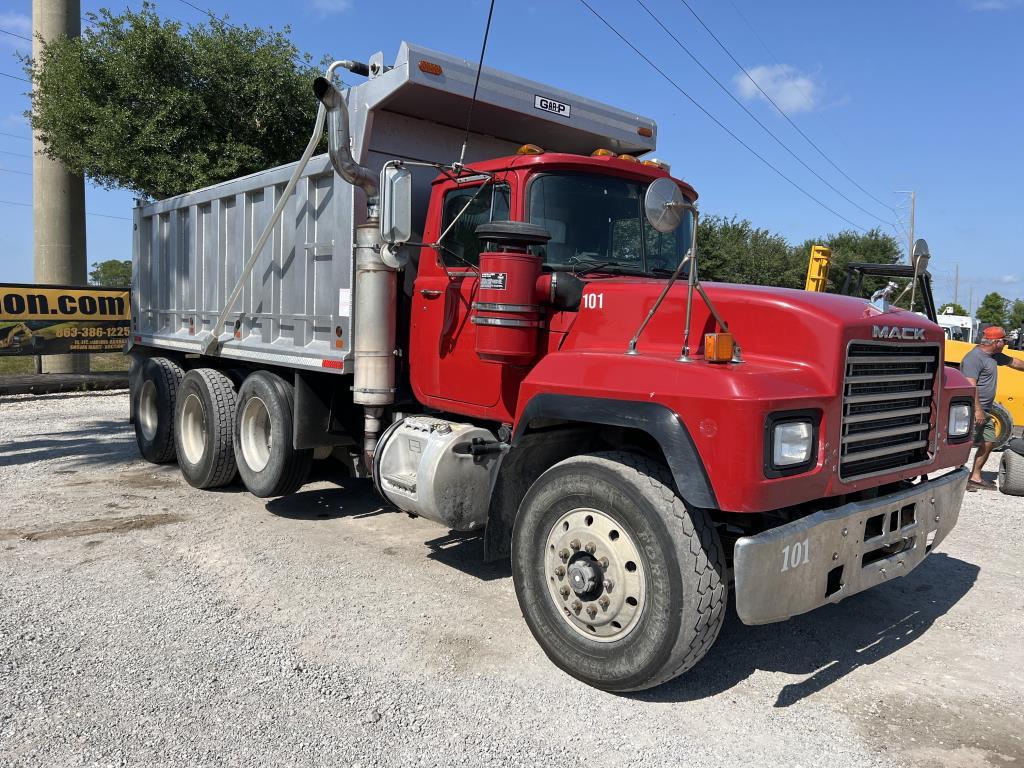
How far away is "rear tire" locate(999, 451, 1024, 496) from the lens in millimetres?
8242

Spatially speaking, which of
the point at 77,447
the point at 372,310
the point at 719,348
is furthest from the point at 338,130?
the point at 77,447

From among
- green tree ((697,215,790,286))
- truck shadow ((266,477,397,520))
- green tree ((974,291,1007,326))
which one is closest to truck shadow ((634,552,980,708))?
truck shadow ((266,477,397,520))

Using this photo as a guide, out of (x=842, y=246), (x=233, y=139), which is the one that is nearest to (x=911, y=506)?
(x=233, y=139)

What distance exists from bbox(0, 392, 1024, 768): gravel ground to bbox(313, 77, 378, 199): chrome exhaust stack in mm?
2693

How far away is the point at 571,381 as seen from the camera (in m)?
3.74

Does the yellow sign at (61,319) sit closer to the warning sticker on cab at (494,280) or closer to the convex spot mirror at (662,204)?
the warning sticker on cab at (494,280)

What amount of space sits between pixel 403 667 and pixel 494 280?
2.04 m

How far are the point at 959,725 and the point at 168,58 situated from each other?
48.2 ft

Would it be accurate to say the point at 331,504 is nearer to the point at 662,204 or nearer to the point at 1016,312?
the point at 662,204

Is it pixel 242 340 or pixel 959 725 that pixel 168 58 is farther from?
pixel 959 725

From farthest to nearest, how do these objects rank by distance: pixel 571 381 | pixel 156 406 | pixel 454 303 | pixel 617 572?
pixel 156 406 < pixel 454 303 < pixel 571 381 < pixel 617 572

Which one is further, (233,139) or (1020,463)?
(233,139)

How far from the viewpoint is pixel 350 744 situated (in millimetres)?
3209

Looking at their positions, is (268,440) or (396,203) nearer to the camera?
(396,203)
